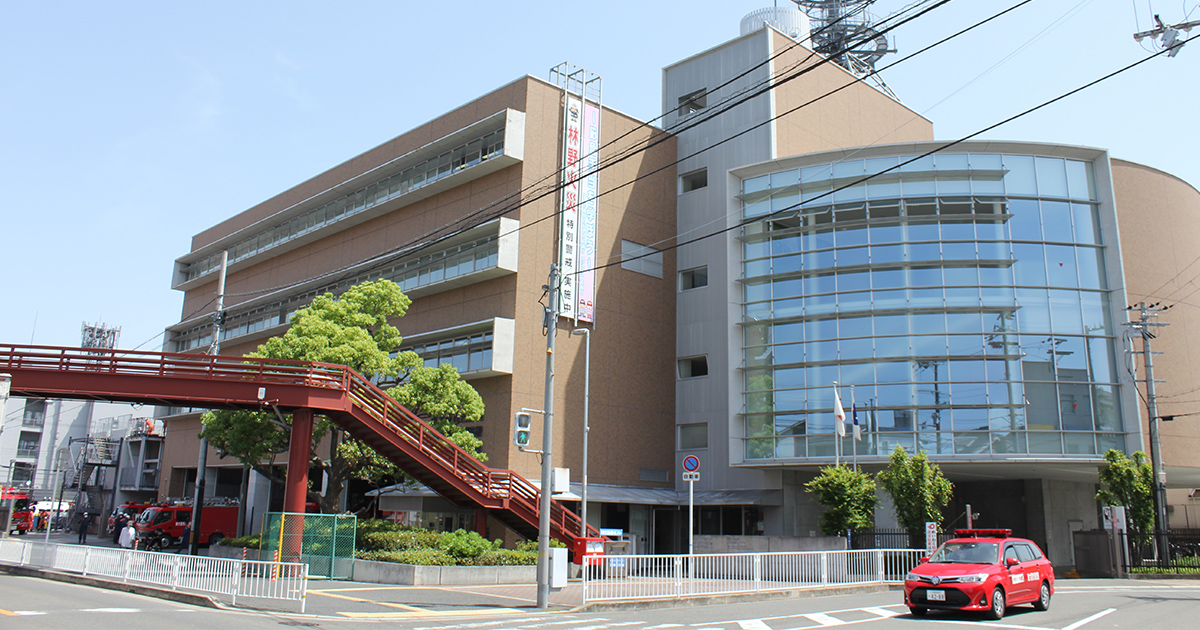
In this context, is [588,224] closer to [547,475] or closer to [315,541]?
[315,541]

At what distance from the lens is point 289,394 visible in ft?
78.5

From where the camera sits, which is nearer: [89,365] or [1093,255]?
[89,365]

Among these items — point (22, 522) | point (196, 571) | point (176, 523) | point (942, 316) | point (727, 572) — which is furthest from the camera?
point (22, 522)

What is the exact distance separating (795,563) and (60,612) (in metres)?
15.5

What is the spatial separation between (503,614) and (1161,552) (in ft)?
88.2

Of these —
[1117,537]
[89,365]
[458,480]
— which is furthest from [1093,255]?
[89,365]

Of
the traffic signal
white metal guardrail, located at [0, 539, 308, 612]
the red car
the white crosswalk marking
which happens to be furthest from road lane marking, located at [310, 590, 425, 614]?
the red car

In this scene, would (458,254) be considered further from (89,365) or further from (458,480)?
(89,365)

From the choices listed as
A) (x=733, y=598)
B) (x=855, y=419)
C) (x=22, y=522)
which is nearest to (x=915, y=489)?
(x=855, y=419)

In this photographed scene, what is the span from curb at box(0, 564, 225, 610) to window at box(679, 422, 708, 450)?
78.4 feet

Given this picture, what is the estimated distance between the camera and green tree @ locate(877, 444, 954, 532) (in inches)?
1108

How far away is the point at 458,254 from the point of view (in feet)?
118

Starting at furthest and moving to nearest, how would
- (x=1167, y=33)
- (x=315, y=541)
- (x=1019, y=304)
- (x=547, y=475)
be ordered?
1. (x=1019, y=304)
2. (x=315, y=541)
3. (x=547, y=475)
4. (x=1167, y=33)

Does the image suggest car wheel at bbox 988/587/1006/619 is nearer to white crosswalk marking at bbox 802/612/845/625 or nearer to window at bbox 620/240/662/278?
white crosswalk marking at bbox 802/612/845/625
